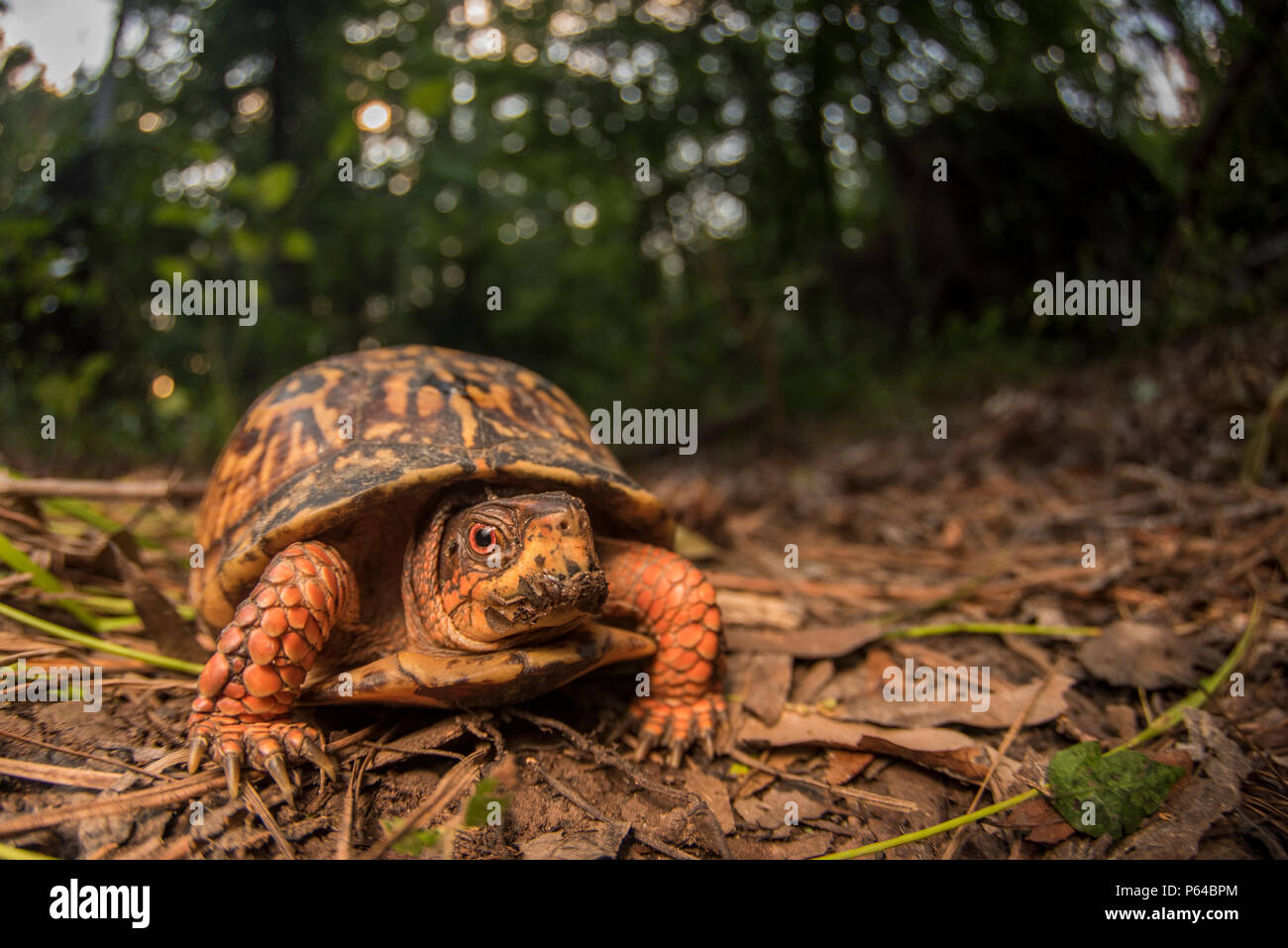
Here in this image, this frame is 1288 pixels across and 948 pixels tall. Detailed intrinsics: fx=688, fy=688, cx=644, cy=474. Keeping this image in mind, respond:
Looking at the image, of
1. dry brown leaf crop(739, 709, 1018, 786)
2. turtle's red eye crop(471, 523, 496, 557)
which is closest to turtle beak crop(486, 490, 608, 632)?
turtle's red eye crop(471, 523, 496, 557)

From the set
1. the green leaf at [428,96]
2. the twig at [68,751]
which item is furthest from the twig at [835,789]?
the green leaf at [428,96]

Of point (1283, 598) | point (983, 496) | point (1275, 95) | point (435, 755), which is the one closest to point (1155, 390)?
point (983, 496)

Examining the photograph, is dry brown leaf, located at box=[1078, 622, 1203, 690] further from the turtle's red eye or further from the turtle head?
the turtle's red eye

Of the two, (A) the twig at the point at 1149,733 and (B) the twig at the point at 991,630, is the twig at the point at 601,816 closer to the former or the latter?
(A) the twig at the point at 1149,733

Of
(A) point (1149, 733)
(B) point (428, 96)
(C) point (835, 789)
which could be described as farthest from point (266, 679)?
(B) point (428, 96)

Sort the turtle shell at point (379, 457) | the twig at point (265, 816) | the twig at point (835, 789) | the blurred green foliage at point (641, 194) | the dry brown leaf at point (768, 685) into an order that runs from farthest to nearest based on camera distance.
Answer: the blurred green foliage at point (641, 194) < the dry brown leaf at point (768, 685) < the turtle shell at point (379, 457) < the twig at point (835, 789) < the twig at point (265, 816)

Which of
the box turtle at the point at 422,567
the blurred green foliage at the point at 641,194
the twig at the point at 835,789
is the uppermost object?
the blurred green foliage at the point at 641,194
